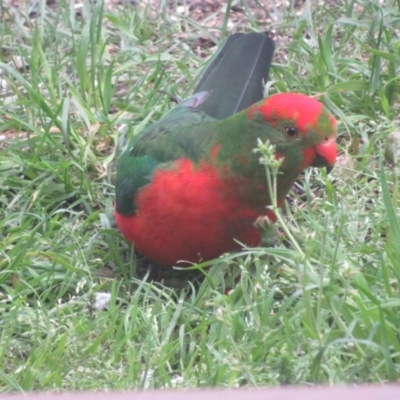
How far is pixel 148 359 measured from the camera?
2221 mm

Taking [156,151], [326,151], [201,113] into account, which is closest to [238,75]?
[201,113]

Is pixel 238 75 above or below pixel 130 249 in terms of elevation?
above

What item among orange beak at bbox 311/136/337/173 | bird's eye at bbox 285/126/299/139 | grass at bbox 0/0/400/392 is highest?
bird's eye at bbox 285/126/299/139

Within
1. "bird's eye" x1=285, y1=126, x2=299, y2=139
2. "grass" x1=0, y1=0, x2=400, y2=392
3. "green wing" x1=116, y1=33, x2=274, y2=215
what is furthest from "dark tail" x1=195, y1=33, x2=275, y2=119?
"bird's eye" x1=285, y1=126, x2=299, y2=139

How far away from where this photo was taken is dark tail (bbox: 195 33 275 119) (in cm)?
358

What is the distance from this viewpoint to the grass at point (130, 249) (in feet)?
7.14

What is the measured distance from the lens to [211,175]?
2922mm

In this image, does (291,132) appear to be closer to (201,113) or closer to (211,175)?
(211,175)

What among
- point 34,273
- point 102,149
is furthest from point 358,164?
point 34,273

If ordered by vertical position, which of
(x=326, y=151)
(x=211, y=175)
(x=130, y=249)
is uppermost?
(x=326, y=151)

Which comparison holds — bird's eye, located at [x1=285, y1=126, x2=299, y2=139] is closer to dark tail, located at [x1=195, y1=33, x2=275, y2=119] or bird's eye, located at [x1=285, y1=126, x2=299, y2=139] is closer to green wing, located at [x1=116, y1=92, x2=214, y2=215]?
green wing, located at [x1=116, y1=92, x2=214, y2=215]

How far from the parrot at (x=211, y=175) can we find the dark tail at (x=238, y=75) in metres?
0.27

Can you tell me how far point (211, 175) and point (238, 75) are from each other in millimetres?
869

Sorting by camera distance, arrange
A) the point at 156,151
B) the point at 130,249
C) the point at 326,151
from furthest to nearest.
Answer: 1. the point at 130,249
2. the point at 156,151
3. the point at 326,151
